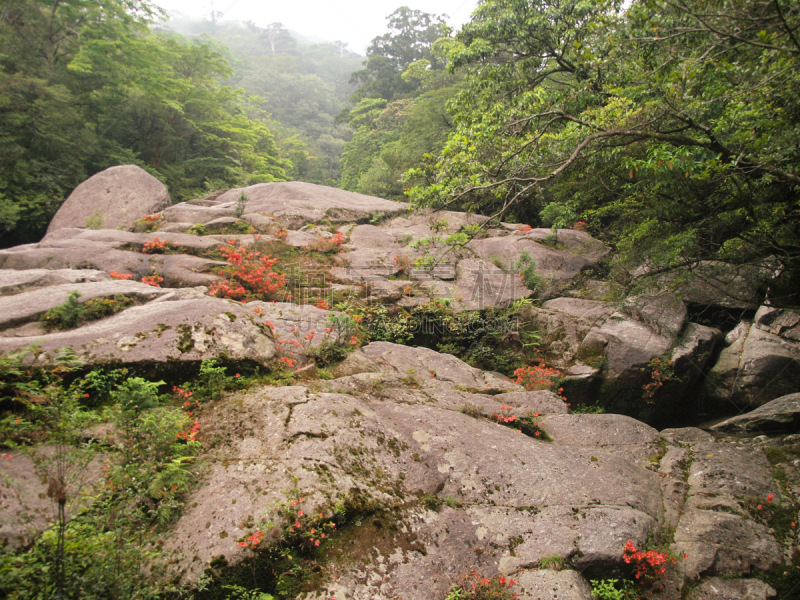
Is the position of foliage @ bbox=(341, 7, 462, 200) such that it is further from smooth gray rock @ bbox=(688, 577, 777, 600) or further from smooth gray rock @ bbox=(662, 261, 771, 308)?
smooth gray rock @ bbox=(688, 577, 777, 600)

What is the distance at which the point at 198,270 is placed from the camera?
34.3 feet

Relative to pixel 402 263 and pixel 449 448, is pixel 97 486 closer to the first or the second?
pixel 449 448

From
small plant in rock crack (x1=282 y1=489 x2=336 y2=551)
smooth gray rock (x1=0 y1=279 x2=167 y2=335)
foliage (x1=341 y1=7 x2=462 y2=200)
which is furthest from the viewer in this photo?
foliage (x1=341 y1=7 x2=462 y2=200)

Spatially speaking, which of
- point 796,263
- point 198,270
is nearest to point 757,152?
point 796,263

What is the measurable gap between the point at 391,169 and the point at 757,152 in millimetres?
17459

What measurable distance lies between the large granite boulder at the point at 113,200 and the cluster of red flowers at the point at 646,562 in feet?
54.1

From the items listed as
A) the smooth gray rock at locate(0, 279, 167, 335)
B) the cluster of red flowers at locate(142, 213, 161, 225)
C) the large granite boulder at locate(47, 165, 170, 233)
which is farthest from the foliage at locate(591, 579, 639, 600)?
the large granite boulder at locate(47, 165, 170, 233)

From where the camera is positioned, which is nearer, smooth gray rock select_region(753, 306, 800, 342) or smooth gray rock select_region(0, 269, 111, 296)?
smooth gray rock select_region(0, 269, 111, 296)

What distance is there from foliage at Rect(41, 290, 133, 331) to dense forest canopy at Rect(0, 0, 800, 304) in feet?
18.1

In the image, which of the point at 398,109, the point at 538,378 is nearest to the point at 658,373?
the point at 538,378

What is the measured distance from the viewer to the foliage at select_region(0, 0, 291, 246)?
15203mm

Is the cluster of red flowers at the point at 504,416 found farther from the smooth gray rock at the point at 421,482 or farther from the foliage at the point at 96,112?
the foliage at the point at 96,112

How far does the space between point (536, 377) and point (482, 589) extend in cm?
610

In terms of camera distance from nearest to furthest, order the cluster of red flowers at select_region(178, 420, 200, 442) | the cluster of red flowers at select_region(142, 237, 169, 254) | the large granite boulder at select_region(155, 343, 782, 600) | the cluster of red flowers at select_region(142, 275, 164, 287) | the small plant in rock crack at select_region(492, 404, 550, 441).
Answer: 1. the large granite boulder at select_region(155, 343, 782, 600)
2. the cluster of red flowers at select_region(178, 420, 200, 442)
3. the small plant in rock crack at select_region(492, 404, 550, 441)
4. the cluster of red flowers at select_region(142, 275, 164, 287)
5. the cluster of red flowers at select_region(142, 237, 169, 254)
